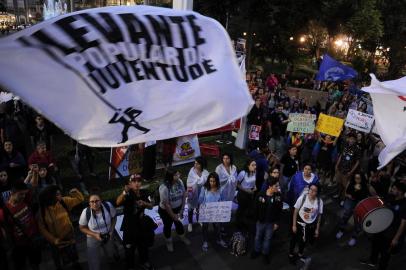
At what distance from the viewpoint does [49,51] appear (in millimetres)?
2314

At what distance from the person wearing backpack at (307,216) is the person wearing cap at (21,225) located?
4310 mm

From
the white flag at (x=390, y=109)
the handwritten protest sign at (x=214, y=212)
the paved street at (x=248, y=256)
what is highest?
the white flag at (x=390, y=109)

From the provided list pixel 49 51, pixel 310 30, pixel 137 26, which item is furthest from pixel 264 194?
pixel 310 30

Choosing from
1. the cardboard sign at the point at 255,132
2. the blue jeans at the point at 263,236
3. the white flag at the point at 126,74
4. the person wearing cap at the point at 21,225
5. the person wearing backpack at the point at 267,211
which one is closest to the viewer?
the white flag at the point at 126,74

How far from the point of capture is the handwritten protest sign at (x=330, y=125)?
9.79m

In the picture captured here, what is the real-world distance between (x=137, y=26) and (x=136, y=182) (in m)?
3.51

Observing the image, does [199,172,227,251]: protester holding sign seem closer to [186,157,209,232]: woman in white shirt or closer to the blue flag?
[186,157,209,232]: woman in white shirt

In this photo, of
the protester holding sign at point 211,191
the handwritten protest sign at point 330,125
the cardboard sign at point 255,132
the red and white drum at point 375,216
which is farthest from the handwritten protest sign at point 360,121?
the protester holding sign at point 211,191

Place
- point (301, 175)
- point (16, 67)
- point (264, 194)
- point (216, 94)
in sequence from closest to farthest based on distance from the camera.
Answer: point (16, 67), point (216, 94), point (264, 194), point (301, 175)

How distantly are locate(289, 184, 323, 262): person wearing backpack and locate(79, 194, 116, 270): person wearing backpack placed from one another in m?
3.20

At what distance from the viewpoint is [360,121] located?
1059cm

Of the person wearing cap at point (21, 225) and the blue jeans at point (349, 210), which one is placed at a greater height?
the person wearing cap at point (21, 225)

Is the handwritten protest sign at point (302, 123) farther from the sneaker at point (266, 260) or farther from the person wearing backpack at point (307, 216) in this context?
the sneaker at point (266, 260)

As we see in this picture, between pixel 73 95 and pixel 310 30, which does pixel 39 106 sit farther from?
pixel 310 30
